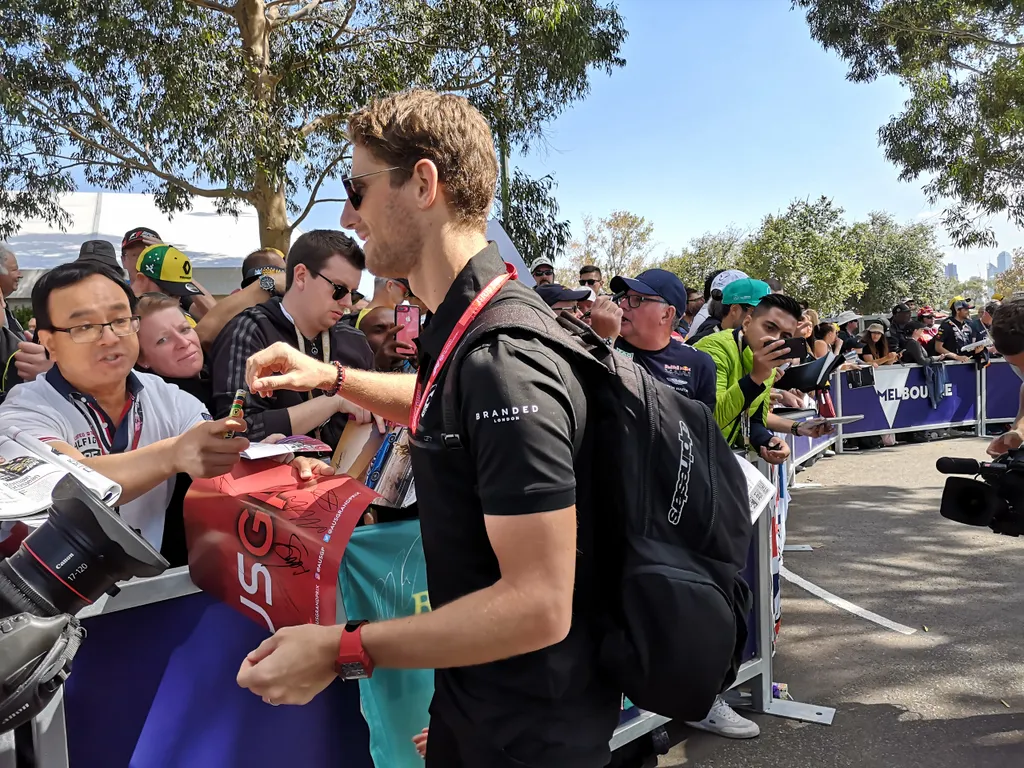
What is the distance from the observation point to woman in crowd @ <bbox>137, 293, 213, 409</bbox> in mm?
3158

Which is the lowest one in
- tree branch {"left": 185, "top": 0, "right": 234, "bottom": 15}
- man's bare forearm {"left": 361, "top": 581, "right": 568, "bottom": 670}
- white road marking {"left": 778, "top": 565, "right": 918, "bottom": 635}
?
white road marking {"left": 778, "top": 565, "right": 918, "bottom": 635}

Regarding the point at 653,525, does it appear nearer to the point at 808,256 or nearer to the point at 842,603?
the point at 842,603

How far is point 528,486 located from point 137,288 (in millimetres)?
4074

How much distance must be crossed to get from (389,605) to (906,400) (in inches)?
473

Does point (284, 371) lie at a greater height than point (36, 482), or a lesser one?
greater

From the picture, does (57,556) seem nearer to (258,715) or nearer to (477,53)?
(258,715)

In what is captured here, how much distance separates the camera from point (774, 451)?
430cm

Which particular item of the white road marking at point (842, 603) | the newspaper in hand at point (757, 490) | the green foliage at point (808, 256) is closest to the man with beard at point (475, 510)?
the newspaper in hand at point (757, 490)

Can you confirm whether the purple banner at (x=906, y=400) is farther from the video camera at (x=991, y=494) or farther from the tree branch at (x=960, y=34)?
the tree branch at (x=960, y=34)

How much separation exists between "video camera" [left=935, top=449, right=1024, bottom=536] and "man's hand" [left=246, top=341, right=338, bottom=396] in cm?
277

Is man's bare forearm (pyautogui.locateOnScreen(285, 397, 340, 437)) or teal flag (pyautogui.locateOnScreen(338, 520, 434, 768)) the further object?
man's bare forearm (pyautogui.locateOnScreen(285, 397, 340, 437))

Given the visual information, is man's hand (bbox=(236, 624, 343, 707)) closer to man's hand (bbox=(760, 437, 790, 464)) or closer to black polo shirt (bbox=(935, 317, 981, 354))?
man's hand (bbox=(760, 437, 790, 464))

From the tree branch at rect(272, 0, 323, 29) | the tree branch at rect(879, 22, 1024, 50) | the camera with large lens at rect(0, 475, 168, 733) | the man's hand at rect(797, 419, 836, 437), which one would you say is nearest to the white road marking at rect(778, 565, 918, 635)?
the man's hand at rect(797, 419, 836, 437)

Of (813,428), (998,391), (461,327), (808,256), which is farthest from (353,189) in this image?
(808,256)
